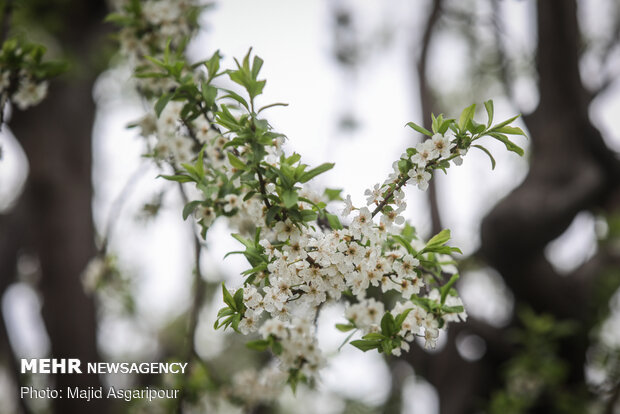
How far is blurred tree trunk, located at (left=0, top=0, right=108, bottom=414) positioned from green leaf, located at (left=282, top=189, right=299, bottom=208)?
2.48 meters

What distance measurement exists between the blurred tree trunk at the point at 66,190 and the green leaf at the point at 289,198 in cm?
248

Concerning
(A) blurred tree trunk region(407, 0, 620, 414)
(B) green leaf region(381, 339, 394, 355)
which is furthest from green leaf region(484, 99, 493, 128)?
(A) blurred tree trunk region(407, 0, 620, 414)

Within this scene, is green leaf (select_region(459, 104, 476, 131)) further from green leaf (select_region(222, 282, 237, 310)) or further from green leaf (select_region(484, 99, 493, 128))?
green leaf (select_region(222, 282, 237, 310))

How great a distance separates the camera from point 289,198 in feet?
3.25

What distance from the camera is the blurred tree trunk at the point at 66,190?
9.37 ft

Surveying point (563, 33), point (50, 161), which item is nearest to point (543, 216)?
point (563, 33)

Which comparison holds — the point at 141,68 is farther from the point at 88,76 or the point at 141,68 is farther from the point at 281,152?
the point at 88,76

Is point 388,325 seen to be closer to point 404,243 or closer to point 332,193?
point 404,243

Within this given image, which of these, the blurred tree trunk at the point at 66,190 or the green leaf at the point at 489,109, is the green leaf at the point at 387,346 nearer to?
the green leaf at the point at 489,109

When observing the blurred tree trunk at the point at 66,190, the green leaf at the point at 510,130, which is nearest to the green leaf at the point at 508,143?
the green leaf at the point at 510,130

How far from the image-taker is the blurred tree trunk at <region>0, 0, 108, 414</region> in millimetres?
2857

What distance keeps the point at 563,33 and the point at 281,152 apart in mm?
2186

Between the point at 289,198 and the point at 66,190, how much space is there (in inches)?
110

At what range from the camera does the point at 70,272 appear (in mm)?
2990
